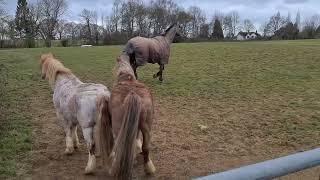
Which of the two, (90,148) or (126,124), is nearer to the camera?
(126,124)

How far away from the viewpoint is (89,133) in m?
5.16

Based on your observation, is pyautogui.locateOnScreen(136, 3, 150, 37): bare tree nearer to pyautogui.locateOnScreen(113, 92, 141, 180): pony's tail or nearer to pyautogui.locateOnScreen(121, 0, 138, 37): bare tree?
pyautogui.locateOnScreen(121, 0, 138, 37): bare tree

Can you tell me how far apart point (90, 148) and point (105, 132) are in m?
0.49

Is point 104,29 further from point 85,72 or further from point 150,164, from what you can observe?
point 150,164

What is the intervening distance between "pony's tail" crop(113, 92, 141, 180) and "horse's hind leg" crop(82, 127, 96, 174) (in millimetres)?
865

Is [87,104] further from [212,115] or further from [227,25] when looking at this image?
[227,25]

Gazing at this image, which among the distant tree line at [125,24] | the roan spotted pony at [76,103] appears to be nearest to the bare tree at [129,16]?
the distant tree line at [125,24]

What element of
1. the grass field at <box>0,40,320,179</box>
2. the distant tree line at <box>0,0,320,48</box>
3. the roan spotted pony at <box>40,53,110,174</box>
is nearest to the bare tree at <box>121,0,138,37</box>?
the distant tree line at <box>0,0,320,48</box>

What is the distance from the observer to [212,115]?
27.7ft

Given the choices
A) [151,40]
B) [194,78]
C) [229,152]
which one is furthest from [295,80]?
[229,152]

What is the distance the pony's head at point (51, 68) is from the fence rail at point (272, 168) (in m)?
4.43

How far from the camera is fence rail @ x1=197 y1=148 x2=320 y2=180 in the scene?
2113 mm

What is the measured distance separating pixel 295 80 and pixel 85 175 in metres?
9.49

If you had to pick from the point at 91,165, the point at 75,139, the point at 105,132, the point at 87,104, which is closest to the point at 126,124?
the point at 105,132
